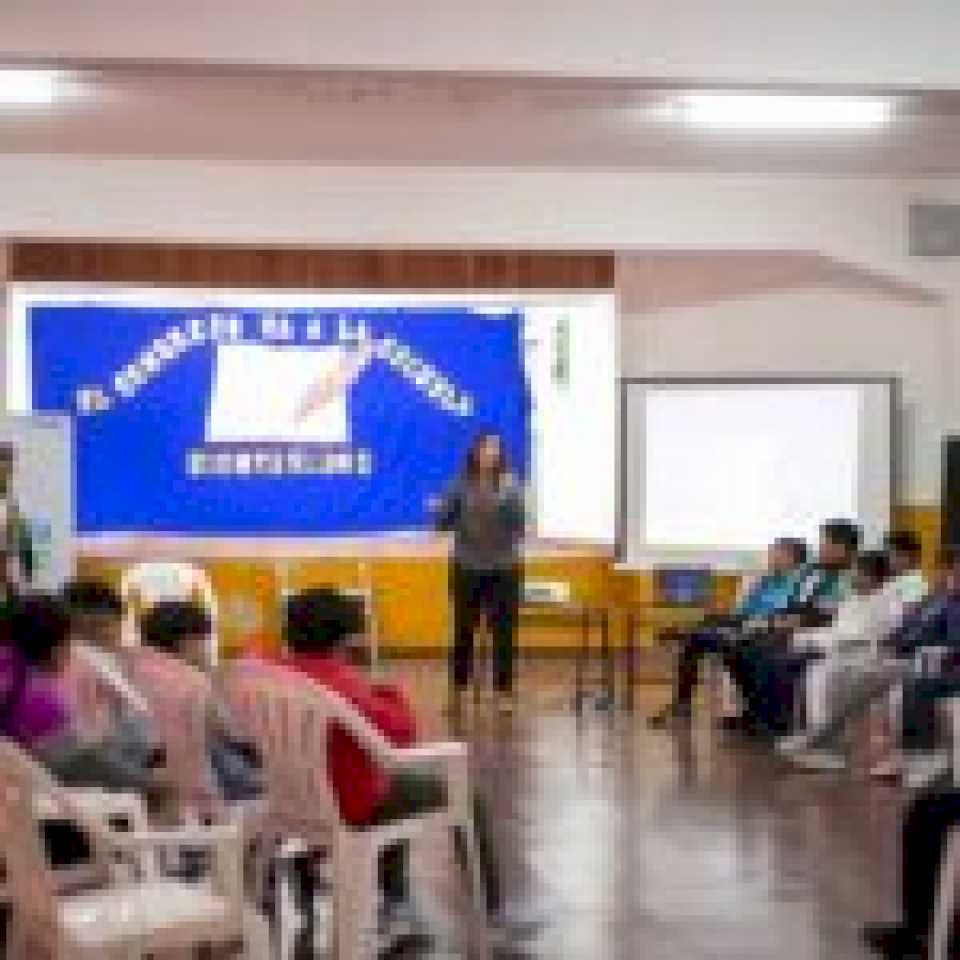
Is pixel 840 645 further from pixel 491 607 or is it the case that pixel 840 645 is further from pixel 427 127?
pixel 427 127

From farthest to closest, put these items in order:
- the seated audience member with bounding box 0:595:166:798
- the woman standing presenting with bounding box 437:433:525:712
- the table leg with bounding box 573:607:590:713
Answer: the table leg with bounding box 573:607:590:713 < the woman standing presenting with bounding box 437:433:525:712 < the seated audience member with bounding box 0:595:166:798

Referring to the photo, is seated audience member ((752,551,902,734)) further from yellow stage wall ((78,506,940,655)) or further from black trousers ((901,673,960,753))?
yellow stage wall ((78,506,940,655))

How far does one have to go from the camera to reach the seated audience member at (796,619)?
32.4 feet

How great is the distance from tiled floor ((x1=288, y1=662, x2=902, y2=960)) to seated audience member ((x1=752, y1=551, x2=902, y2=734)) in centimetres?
28

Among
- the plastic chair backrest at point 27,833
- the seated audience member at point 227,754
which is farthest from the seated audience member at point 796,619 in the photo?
the plastic chair backrest at point 27,833

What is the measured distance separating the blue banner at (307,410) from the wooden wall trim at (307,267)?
0.49m

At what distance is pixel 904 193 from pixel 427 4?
4.83 m

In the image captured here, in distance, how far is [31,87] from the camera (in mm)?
8969

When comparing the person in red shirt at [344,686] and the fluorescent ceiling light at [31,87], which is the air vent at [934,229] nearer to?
the fluorescent ceiling light at [31,87]

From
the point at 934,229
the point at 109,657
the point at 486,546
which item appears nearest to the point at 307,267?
the point at 486,546

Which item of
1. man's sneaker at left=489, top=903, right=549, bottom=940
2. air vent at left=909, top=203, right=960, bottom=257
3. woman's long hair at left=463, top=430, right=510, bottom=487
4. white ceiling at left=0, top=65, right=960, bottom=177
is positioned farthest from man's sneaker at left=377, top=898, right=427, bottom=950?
air vent at left=909, top=203, right=960, bottom=257

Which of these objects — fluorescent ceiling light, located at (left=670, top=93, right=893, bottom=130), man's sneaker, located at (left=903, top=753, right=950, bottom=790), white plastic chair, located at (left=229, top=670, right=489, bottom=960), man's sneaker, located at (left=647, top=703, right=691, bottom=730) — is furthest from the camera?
man's sneaker, located at (left=647, top=703, right=691, bottom=730)

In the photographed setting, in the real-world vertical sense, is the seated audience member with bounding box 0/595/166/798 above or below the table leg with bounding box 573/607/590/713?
above

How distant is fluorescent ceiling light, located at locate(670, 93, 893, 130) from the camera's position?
29.1 feet
